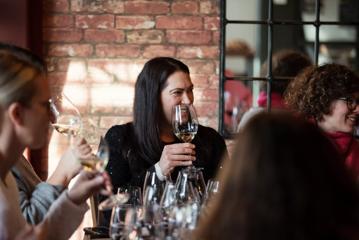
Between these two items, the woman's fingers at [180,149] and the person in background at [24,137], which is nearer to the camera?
the person in background at [24,137]

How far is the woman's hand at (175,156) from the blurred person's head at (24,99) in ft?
3.09

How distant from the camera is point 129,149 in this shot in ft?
10.3

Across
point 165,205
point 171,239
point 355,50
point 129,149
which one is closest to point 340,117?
point 129,149

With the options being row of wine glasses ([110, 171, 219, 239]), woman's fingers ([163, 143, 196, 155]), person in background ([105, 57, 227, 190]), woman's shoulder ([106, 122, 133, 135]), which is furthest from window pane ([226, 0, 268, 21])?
row of wine glasses ([110, 171, 219, 239])

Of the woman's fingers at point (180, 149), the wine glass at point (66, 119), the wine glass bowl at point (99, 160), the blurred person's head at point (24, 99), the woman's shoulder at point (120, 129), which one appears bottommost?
the woman's fingers at point (180, 149)

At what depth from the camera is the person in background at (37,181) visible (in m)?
2.07

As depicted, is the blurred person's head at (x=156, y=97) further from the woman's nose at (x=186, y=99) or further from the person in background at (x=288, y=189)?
the person in background at (x=288, y=189)

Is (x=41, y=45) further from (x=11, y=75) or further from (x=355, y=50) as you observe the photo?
(x=355, y=50)

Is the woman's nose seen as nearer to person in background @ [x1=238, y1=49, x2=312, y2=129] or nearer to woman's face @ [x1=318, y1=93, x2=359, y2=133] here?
woman's face @ [x1=318, y1=93, x2=359, y2=133]

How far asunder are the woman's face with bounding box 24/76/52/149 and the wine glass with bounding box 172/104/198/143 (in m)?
1.05

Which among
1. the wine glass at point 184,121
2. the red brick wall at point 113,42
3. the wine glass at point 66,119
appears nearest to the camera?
the wine glass at point 66,119

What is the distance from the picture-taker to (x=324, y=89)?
315cm

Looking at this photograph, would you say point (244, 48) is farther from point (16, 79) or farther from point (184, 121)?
point (16, 79)

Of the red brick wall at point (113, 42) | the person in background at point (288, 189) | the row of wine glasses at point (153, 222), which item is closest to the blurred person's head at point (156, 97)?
the red brick wall at point (113, 42)
